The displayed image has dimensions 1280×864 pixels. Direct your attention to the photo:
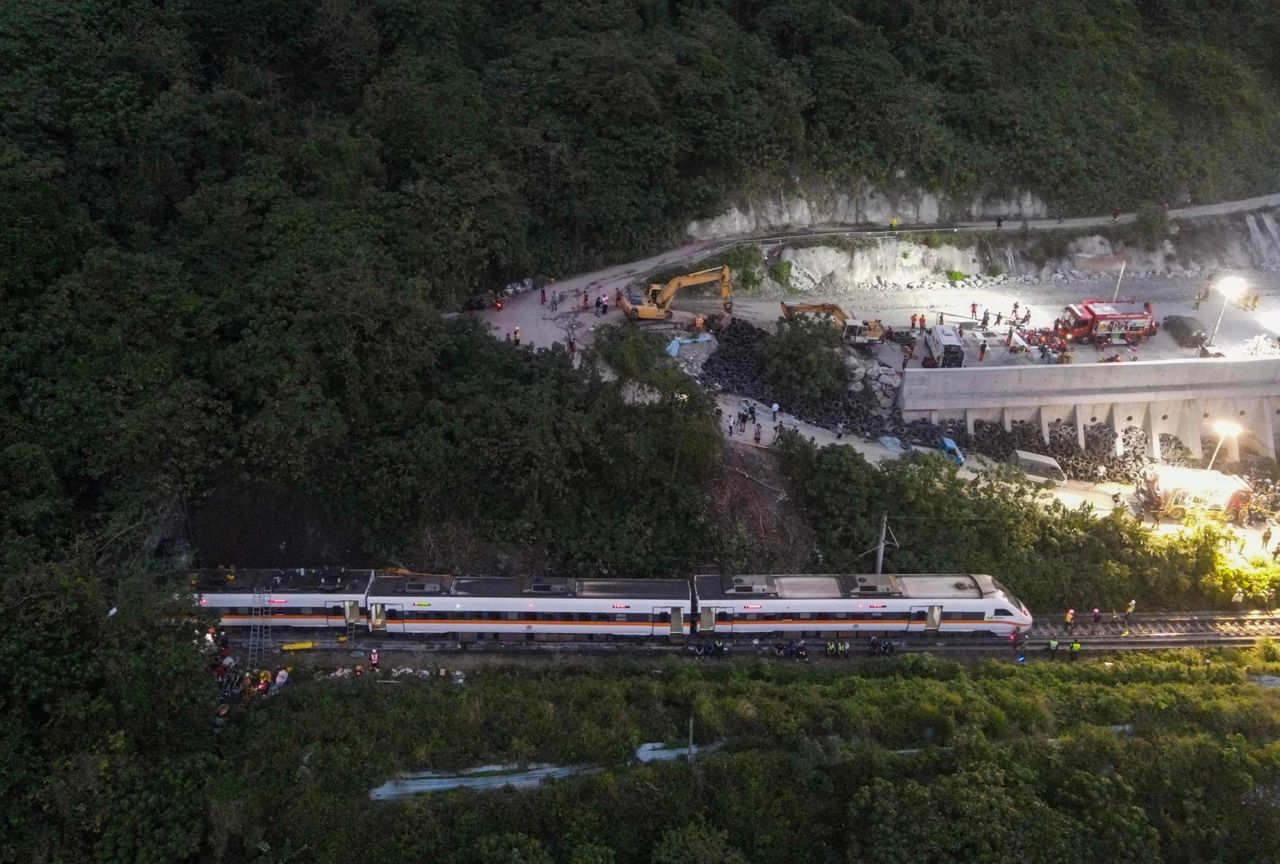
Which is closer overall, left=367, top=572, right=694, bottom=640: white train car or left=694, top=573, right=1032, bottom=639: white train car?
left=367, top=572, right=694, bottom=640: white train car

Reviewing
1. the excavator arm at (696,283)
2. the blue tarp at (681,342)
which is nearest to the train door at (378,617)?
the blue tarp at (681,342)

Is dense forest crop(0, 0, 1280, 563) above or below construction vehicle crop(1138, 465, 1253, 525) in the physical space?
above

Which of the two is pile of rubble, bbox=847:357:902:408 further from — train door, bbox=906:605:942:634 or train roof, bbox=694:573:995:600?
train door, bbox=906:605:942:634

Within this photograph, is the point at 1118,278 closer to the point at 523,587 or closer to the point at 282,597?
the point at 523,587

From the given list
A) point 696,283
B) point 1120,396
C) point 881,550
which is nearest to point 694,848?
point 881,550

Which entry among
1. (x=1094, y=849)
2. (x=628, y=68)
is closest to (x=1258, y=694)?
(x=1094, y=849)

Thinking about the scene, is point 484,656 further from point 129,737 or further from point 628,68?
point 628,68

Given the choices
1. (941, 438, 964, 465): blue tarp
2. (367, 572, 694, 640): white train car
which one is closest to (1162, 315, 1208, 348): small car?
(941, 438, 964, 465): blue tarp
